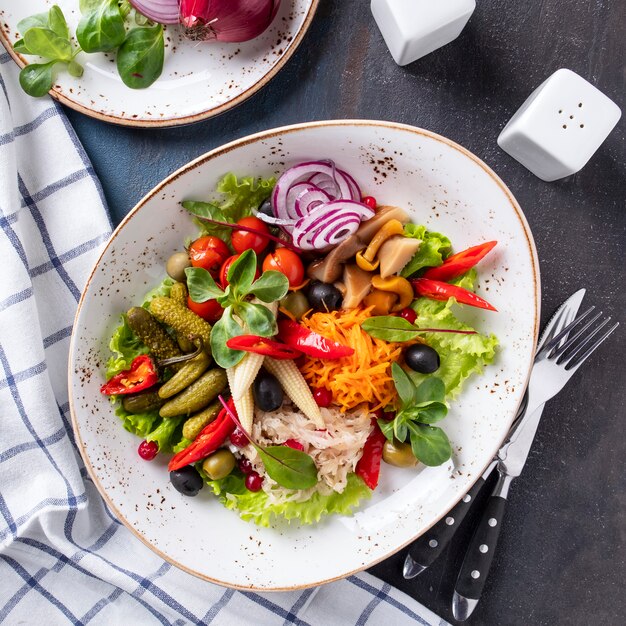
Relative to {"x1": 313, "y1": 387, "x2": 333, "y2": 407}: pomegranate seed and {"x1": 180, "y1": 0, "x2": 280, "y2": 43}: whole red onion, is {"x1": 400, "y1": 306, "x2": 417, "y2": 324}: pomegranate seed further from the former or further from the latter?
{"x1": 180, "y1": 0, "x2": 280, "y2": 43}: whole red onion

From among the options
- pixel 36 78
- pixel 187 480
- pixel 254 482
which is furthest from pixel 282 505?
pixel 36 78

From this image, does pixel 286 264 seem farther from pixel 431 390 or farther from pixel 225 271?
pixel 431 390

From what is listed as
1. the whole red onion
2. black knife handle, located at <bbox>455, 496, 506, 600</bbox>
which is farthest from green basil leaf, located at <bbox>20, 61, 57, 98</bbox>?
black knife handle, located at <bbox>455, 496, 506, 600</bbox>

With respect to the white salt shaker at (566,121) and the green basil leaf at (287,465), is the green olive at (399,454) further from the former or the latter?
the white salt shaker at (566,121)

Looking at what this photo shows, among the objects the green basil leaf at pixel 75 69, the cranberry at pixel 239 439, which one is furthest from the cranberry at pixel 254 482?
the green basil leaf at pixel 75 69

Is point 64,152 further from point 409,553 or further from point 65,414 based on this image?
point 409,553
